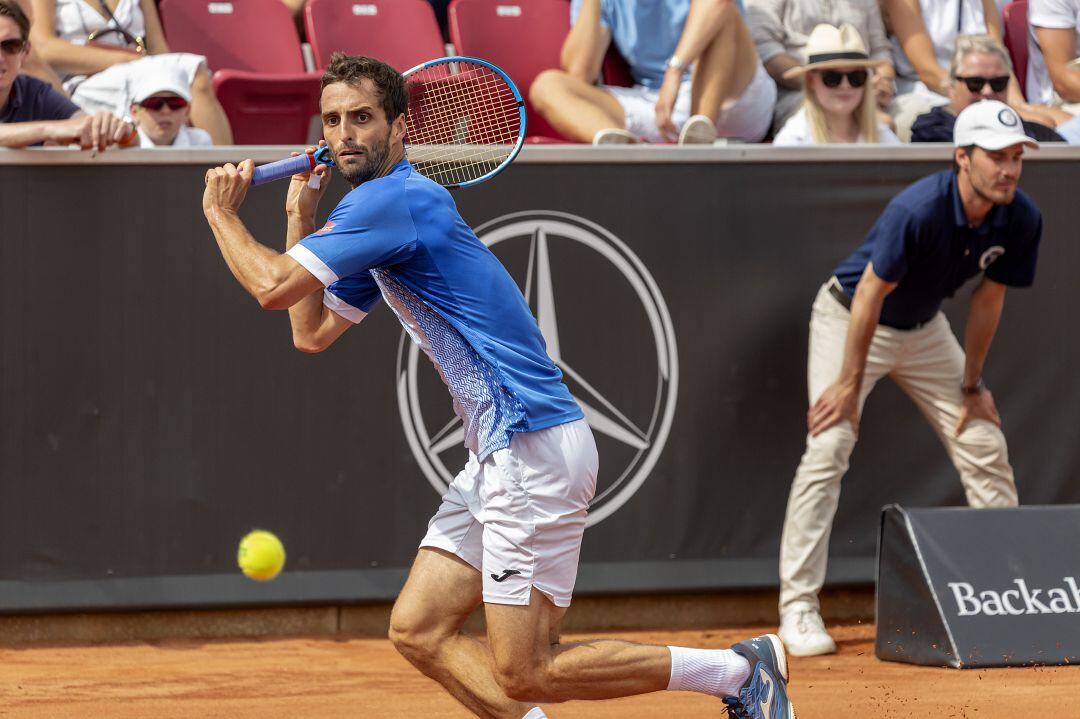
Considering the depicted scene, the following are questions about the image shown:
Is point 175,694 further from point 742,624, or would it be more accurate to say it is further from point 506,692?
point 742,624

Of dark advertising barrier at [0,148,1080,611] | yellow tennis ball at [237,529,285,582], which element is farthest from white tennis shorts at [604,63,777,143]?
yellow tennis ball at [237,529,285,582]

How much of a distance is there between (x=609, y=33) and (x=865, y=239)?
2.14 meters

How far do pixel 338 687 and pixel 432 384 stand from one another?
1247 mm

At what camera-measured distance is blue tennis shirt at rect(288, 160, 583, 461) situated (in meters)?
3.26

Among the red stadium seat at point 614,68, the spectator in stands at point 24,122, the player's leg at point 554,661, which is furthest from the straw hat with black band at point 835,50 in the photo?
the player's leg at point 554,661

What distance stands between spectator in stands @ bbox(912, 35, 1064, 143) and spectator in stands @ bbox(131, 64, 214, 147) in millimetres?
3311

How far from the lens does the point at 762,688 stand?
3.75 m

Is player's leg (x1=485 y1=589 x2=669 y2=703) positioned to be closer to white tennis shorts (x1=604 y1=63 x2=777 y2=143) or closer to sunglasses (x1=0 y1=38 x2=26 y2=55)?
sunglasses (x1=0 y1=38 x2=26 y2=55)

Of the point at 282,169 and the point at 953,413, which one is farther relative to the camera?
the point at 953,413

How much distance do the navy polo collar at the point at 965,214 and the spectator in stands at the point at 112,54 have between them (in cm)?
321

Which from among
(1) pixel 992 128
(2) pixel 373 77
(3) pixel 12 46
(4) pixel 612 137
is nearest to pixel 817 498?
(1) pixel 992 128

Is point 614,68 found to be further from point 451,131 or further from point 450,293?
point 450,293

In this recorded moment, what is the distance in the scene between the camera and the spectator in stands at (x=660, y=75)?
271 inches

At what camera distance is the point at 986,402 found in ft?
18.9
